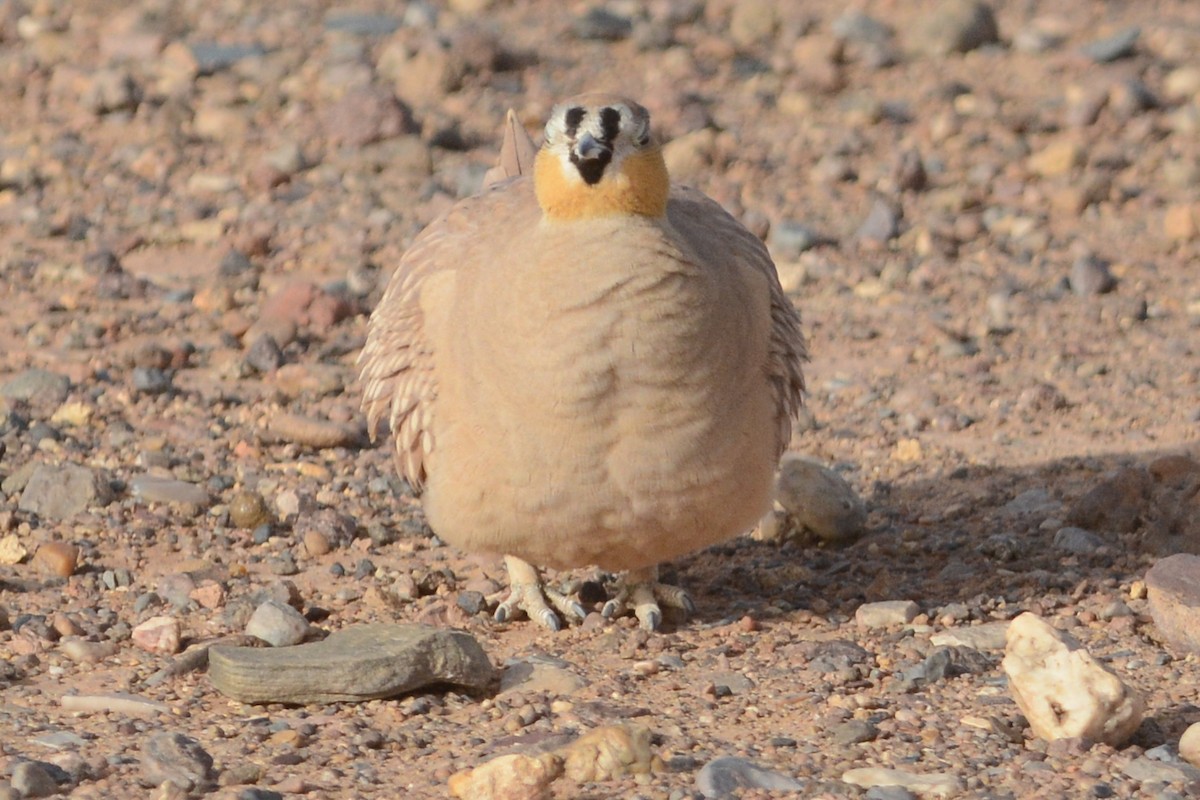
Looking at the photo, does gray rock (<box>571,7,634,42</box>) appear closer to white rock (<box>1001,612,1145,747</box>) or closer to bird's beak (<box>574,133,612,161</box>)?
bird's beak (<box>574,133,612,161</box>)

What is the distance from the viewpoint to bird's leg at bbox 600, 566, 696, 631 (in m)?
5.86

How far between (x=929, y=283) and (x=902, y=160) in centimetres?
140

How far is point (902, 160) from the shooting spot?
10469mm

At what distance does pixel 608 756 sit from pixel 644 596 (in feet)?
5.14

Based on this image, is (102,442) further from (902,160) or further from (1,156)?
(902,160)

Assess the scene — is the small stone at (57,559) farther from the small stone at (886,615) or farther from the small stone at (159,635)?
the small stone at (886,615)

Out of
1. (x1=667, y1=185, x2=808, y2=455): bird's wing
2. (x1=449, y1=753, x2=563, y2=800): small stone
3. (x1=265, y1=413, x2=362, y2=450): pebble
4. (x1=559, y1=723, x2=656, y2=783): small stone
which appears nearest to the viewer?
(x1=449, y1=753, x2=563, y2=800): small stone

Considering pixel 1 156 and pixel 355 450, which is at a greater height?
pixel 1 156

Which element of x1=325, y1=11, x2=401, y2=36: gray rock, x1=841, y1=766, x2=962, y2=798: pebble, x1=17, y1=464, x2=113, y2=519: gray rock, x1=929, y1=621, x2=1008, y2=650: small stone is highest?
x1=325, y1=11, x2=401, y2=36: gray rock

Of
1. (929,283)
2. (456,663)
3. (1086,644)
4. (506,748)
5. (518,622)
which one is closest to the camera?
(506,748)

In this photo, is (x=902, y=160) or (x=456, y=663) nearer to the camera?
(x=456, y=663)

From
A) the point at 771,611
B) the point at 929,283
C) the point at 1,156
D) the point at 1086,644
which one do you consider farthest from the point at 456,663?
the point at 1,156

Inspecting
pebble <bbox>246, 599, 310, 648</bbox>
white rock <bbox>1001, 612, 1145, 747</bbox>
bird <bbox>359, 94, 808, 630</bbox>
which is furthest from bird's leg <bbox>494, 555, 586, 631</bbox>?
white rock <bbox>1001, 612, 1145, 747</bbox>

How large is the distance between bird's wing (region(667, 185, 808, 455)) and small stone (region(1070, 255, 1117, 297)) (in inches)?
143
